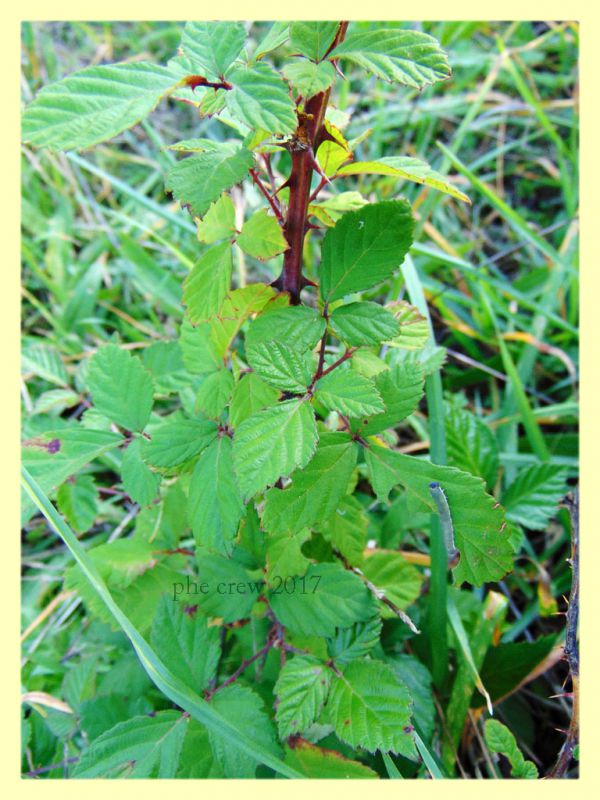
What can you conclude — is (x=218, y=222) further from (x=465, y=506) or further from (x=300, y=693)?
(x=300, y=693)

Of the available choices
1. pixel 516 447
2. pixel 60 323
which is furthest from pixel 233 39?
pixel 60 323

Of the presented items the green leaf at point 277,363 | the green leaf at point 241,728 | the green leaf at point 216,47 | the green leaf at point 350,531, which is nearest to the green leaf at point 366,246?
the green leaf at point 277,363

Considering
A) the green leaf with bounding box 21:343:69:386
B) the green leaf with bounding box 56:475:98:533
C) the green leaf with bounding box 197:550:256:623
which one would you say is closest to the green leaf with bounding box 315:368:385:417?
the green leaf with bounding box 197:550:256:623

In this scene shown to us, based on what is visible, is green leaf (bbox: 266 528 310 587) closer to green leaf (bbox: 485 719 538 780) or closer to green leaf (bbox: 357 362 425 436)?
green leaf (bbox: 357 362 425 436)

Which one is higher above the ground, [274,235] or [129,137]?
[129,137]

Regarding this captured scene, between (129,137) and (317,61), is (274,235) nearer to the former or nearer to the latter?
(317,61)

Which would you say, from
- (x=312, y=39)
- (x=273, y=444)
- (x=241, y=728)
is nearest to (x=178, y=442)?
(x=273, y=444)

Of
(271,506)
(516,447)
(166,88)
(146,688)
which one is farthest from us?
(516,447)
